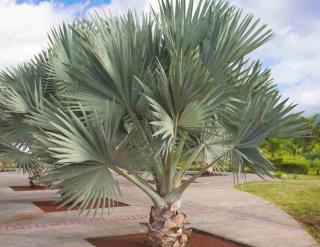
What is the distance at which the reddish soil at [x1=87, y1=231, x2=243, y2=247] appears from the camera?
6867mm

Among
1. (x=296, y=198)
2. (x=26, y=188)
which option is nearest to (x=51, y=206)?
(x=26, y=188)

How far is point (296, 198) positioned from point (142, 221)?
5.01 metres

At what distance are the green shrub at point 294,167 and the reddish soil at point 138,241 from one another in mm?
18996

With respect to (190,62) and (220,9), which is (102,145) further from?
(220,9)

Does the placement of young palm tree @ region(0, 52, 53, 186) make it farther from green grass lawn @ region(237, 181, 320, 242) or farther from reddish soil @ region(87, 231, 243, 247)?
green grass lawn @ region(237, 181, 320, 242)

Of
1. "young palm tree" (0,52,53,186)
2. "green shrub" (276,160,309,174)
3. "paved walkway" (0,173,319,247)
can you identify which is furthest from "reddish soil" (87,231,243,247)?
"green shrub" (276,160,309,174)

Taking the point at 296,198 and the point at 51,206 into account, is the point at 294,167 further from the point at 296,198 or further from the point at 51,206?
the point at 51,206

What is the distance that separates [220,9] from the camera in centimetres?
622

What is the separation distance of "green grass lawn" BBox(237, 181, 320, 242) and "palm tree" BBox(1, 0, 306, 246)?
2.87 m

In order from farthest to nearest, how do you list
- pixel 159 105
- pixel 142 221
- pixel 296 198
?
pixel 296 198 < pixel 142 221 < pixel 159 105

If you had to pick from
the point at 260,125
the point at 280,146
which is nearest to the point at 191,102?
the point at 260,125

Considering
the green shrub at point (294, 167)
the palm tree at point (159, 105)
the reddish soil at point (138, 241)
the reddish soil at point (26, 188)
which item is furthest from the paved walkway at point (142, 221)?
the green shrub at point (294, 167)

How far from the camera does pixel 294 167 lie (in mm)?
25453

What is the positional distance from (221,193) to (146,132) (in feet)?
25.1
